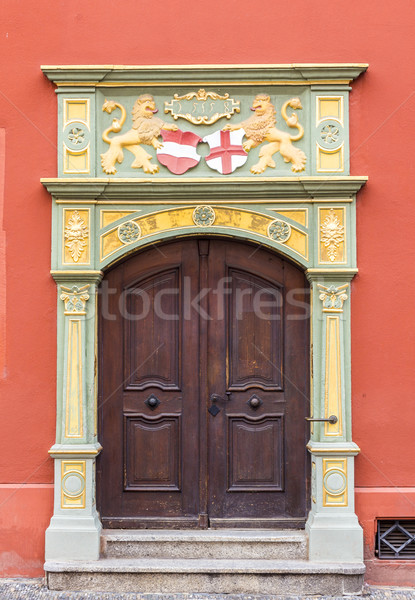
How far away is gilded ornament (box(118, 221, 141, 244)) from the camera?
5148mm

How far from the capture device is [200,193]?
5.13 metres

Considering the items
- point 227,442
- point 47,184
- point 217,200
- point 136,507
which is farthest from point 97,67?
point 136,507

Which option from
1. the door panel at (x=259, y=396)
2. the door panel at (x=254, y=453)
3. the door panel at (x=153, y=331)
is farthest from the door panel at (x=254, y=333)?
the door panel at (x=153, y=331)

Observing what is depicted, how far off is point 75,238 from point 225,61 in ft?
6.16

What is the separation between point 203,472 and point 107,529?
91cm

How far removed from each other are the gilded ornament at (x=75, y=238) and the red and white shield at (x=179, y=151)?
85 centimetres

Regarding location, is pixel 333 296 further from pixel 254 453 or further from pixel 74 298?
pixel 74 298

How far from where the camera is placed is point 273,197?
514cm

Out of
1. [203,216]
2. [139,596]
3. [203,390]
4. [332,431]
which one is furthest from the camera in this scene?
[203,390]

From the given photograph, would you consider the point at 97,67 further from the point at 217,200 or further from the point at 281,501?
the point at 281,501

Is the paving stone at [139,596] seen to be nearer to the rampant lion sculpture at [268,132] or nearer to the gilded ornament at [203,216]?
the gilded ornament at [203,216]

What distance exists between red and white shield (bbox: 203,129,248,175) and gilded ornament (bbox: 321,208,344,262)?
84 cm

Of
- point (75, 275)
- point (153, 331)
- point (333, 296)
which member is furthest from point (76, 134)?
point (333, 296)

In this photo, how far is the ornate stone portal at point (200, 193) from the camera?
199 inches
